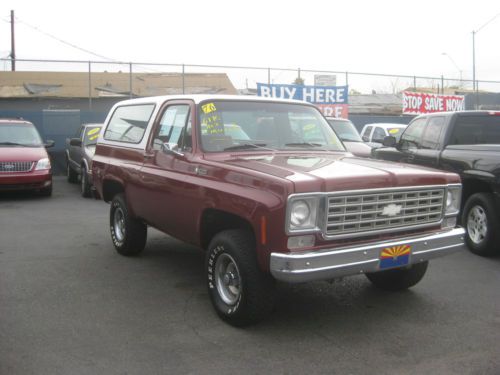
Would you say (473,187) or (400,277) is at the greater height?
(473,187)

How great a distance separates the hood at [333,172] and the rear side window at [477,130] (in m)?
3.17

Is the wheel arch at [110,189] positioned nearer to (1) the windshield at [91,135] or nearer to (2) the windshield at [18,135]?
(1) the windshield at [91,135]

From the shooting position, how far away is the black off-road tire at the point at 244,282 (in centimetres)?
411

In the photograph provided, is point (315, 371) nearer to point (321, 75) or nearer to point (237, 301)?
point (237, 301)

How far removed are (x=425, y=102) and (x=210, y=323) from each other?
66.4 ft

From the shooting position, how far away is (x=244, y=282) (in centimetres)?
412

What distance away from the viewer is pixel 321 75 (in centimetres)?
2147

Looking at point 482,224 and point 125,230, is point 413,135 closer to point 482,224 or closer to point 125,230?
point 482,224

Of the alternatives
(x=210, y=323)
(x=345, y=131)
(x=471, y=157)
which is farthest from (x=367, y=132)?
(x=210, y=323)

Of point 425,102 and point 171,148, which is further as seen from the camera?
point 425,102

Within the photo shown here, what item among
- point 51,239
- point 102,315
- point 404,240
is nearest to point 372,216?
point 404,240

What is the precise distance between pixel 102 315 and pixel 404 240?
261 cm

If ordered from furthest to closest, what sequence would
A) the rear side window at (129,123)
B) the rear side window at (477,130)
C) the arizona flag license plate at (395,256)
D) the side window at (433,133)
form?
the side window at (433,133) → the rear side window at (477,130) → the rear side window at (129,123) → the arizona flag license plate at (395,256)

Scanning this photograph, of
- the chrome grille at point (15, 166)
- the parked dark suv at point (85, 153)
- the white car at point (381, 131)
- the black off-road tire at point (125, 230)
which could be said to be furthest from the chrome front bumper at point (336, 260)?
the white car at point (381, 131)
